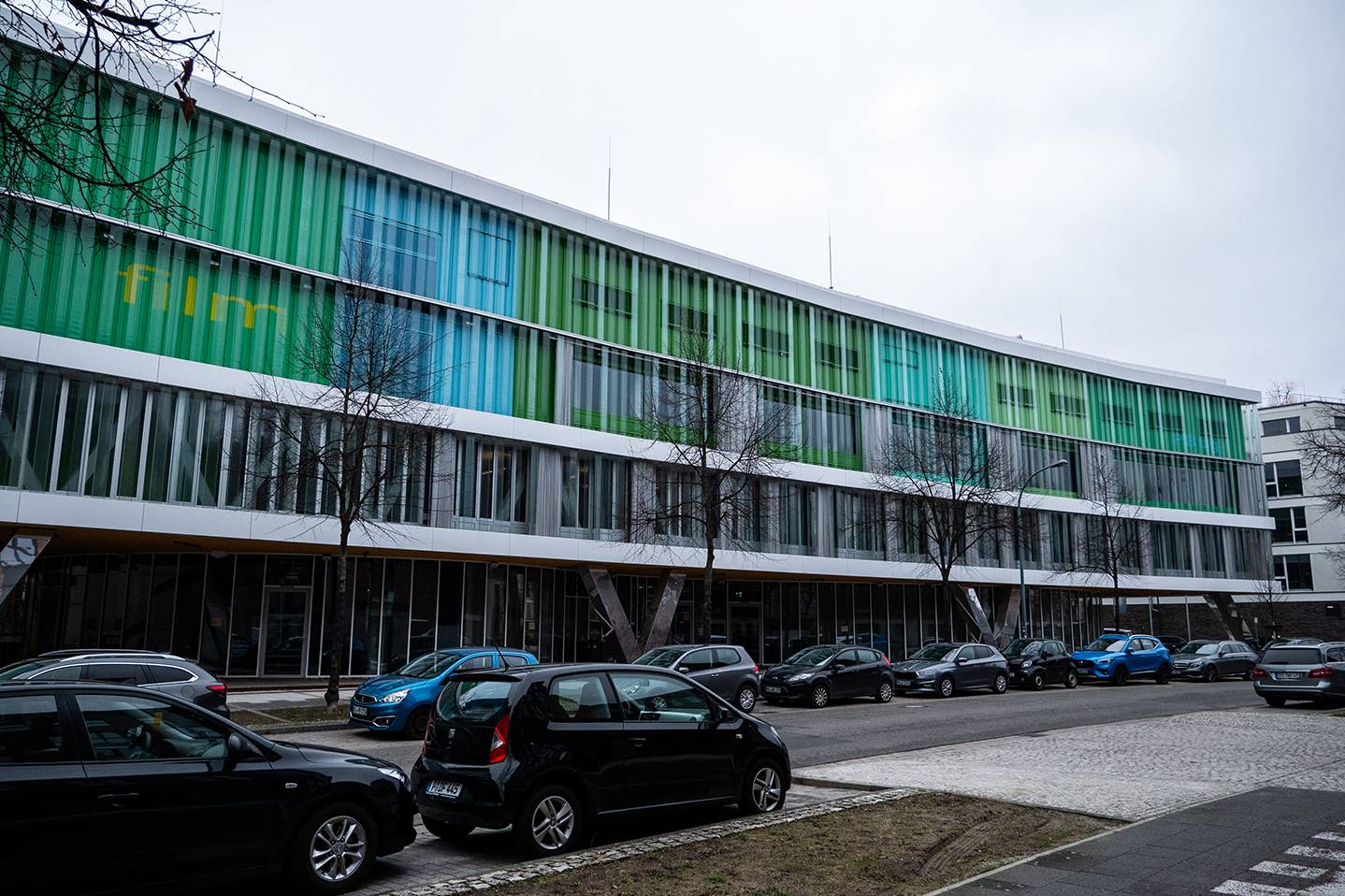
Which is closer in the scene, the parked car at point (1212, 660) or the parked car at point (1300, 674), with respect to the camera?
the parked car at point (1300, 674)

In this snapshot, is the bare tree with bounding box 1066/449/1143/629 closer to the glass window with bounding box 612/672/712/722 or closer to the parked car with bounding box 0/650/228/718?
the parked car with bounding box 0/650/228/718

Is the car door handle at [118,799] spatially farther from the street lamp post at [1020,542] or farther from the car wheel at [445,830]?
the street lamp post at [1020,542]

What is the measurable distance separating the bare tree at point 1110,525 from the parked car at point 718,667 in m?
29.8

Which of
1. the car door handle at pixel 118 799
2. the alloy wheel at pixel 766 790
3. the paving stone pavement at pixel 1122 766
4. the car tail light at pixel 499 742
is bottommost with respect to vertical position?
the paving stone pavement at pixel 1122 766

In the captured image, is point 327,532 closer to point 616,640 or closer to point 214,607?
point 214,607

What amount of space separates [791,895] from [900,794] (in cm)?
442

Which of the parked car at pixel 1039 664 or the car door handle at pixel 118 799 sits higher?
the car door handle at pixel 118 799

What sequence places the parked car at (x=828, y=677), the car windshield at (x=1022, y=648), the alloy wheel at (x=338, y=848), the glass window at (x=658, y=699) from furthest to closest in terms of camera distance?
the car windshield at (x=1022, y=648) < the parked car at (x=828, y=677) < the glass window at (x=658, y=699) < the alloy wheel at (x=338, y=848)

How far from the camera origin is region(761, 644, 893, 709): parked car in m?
24.5

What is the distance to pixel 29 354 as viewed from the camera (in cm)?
2356

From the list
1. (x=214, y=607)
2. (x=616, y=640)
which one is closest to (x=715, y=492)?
(x=616, y=640)

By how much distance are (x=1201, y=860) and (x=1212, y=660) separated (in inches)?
1278

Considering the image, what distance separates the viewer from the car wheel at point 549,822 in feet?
26.5

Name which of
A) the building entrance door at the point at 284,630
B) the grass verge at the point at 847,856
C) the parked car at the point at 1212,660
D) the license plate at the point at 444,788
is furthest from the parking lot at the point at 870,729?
the building entrance door at the point at 284,630
